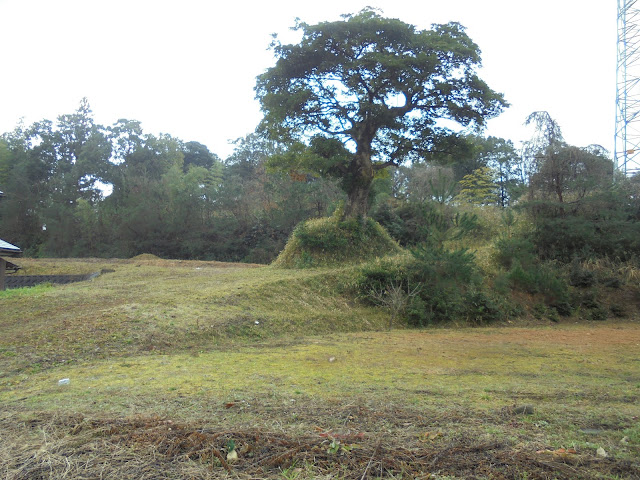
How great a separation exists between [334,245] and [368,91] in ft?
18.6

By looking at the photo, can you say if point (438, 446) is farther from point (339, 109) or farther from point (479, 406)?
point (339, 109)

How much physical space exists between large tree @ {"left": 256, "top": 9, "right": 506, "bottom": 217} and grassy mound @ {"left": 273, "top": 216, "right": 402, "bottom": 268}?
84 cm

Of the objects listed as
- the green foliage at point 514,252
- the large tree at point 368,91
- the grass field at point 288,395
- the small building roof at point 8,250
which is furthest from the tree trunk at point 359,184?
the small building roof at point 8,250

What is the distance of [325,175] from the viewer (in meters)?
18.2

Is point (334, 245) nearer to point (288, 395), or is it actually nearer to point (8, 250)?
point (8, 250)

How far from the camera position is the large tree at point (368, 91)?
16.5 metres

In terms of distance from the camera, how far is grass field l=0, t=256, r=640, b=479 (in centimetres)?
304

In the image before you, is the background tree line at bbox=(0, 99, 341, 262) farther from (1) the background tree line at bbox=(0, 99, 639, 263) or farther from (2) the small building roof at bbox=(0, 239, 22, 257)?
(2) the small building roof at bbox=(0, 239, 22, 257)

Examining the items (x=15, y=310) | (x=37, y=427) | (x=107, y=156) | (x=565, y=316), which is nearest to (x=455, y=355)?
(x=37, y=427)

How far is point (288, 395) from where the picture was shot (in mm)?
4789

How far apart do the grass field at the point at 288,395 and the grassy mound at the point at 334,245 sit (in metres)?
5.73

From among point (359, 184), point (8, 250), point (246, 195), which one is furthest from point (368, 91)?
point (246, 195)

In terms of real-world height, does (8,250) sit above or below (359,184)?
below

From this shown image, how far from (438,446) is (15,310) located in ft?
31.9
